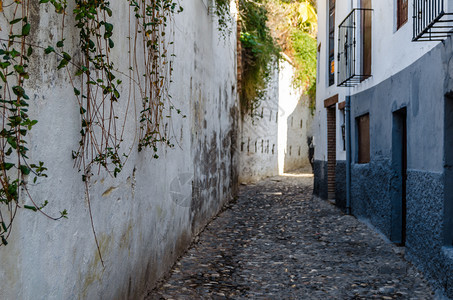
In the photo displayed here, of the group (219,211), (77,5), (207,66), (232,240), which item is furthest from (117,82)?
(219,211)

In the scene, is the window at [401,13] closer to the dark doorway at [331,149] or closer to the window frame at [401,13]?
the window frame at [401,13]

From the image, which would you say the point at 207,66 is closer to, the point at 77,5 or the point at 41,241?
the point at 77,5

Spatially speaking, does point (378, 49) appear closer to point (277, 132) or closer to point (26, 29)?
point (26, 29)

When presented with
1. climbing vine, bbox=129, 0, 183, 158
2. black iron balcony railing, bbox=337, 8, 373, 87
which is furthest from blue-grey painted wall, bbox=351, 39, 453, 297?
climbing vine, bbox=129, 0, 183, 158

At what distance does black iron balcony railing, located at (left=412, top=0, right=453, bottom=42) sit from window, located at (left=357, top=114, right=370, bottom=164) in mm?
3492

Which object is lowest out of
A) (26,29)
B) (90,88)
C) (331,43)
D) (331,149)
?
(331,149)

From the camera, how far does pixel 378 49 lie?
7.95 m

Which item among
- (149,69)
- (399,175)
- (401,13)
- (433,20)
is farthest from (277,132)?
(149,69)

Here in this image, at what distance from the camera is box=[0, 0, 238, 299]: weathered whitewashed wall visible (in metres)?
2.31

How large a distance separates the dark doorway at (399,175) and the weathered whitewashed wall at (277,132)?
1020cm

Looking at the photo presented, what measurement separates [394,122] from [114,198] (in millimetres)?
4735

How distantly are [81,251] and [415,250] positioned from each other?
13.6 feet

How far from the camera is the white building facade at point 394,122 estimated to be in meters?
4.84

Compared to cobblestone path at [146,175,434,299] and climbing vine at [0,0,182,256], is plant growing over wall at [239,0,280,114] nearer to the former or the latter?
cobblestone path at [146,175,434,299]
